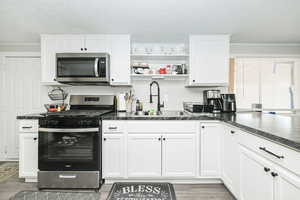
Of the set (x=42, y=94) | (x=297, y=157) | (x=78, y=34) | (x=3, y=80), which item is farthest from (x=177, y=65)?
(x=3, y=80)

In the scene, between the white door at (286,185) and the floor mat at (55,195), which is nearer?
the white door at (286,185)

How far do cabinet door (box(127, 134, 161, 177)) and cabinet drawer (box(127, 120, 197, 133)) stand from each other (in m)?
0.07

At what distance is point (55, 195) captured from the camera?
6.77 feet

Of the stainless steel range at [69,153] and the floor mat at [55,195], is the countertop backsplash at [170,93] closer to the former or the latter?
the stainless steel range at [69,153]

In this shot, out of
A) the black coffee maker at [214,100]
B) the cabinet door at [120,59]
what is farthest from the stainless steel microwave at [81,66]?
the black coffee maker at [214,100]

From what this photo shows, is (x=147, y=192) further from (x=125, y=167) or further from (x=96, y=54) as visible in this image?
(x=96, y=54)

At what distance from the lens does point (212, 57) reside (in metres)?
2.75

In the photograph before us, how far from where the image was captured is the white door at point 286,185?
3.29 feet

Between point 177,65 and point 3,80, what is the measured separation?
3.14m

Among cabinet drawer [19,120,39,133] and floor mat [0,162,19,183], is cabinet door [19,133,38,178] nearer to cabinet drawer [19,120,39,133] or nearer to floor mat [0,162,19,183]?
cabinet drawer [19,120,39,133]

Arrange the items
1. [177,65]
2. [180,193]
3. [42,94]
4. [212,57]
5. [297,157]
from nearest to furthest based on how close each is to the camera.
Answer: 1. [297,157]
2. [180,193]
3. [212,57]
4. [177,65]
5. [42,94]

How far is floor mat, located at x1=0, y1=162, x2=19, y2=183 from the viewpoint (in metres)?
2.57

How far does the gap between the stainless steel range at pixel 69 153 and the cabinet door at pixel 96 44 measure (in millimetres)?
1112

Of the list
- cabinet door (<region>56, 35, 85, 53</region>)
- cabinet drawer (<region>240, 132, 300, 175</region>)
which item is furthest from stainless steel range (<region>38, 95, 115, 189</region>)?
cabinet drawer (<region>240, 132, 300, 175</region>)
